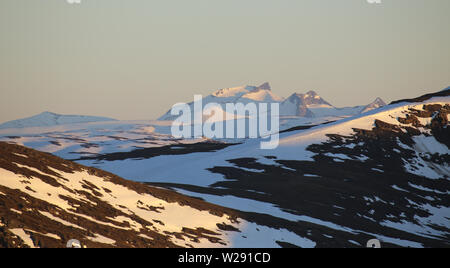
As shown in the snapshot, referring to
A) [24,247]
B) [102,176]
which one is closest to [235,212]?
[102,176]

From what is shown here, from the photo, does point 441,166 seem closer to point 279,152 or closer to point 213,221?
point 279,152

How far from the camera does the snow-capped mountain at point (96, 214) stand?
5275 cm

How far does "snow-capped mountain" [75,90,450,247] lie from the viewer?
4026 inches

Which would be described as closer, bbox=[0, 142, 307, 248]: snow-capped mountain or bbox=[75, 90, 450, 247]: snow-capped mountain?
bbox=[0, 142, 307, 248]: snow-capped mountain

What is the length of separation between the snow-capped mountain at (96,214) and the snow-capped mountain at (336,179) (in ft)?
30.4

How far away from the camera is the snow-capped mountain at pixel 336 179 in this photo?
10225cm

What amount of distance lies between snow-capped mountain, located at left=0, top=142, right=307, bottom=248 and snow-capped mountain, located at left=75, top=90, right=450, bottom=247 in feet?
30.4

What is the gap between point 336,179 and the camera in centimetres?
14788

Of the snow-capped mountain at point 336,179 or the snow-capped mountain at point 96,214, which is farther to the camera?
the snow-capped mountain at point 336,179

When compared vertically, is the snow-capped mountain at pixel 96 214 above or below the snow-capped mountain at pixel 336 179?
above

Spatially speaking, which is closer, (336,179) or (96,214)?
(96,214)

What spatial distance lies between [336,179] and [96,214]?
90251mm

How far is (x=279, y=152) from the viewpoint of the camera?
564 feet
